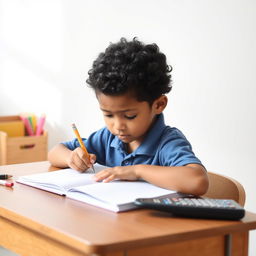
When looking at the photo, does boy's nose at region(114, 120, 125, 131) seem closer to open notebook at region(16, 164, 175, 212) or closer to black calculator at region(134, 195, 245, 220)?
open notebook at region(16, 164, 175, 212)

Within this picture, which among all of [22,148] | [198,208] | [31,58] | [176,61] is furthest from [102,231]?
[31,58]

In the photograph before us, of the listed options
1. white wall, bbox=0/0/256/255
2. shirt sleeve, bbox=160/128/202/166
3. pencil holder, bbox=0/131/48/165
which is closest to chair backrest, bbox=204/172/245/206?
shirt sleeve, bbox=160/128/202/166

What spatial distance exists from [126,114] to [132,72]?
12 centimetres

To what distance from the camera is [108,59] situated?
1.64m

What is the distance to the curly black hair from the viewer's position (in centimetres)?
158

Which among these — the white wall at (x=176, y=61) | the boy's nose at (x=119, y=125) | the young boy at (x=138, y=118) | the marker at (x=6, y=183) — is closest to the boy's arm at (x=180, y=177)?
the young boy at (x=138, y=118)

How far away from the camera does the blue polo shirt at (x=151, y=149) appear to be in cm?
157

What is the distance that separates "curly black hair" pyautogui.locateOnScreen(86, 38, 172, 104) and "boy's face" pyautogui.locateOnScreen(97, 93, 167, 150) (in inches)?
0.7

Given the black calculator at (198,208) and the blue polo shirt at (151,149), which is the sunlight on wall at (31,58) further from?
the black calculator at (198,208)

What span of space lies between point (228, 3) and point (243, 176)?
0.74 metres

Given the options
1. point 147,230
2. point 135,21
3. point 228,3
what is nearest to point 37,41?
point 135,21

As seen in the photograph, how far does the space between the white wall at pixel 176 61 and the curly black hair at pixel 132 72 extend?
0.79 metres

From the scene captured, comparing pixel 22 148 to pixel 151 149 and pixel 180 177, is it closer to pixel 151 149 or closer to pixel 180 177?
pixel 151 149

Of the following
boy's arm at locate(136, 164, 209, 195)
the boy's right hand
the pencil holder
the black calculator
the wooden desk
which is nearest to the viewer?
the wooden desk
